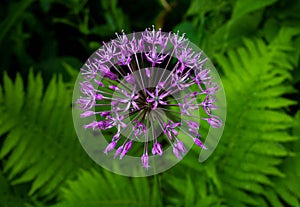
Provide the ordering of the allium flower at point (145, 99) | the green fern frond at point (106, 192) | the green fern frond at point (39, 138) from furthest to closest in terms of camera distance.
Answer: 1. the green fern frond at point (39, 138)
2. the green fern frond at point (106, 192)
3. the allium flower at point (145, 99)

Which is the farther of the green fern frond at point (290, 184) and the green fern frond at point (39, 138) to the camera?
the green fern frond at point (39, 138)

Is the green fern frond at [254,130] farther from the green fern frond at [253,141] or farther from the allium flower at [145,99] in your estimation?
the allium flower at [145,99]

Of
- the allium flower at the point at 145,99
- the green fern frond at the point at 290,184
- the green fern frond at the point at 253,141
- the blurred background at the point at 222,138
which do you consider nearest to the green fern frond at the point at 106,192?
the blurred background at the point at 222,138

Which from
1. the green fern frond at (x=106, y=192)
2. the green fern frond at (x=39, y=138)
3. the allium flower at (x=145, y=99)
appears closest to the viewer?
the allium flower at (x=145, y=99)

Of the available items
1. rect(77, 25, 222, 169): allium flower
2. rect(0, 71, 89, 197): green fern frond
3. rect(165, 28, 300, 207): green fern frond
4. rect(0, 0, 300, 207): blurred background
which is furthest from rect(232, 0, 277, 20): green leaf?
rect(0, 71, 89, 197): green fern frond

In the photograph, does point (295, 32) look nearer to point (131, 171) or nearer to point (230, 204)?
point (230, 204)

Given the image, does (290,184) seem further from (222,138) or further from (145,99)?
(145,99)

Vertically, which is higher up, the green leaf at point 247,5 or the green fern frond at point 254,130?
the green leaf at point 247,5

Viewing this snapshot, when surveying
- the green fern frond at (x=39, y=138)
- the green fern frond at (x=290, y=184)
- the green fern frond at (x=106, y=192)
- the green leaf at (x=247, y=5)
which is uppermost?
the green leaf at (x=247, y=5)

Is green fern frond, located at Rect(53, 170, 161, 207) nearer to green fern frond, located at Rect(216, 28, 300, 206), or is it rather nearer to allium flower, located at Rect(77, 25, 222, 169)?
green fern frond, located at Rect(216, 28, 300, 206)

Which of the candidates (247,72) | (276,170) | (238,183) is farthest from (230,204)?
(247,72)
